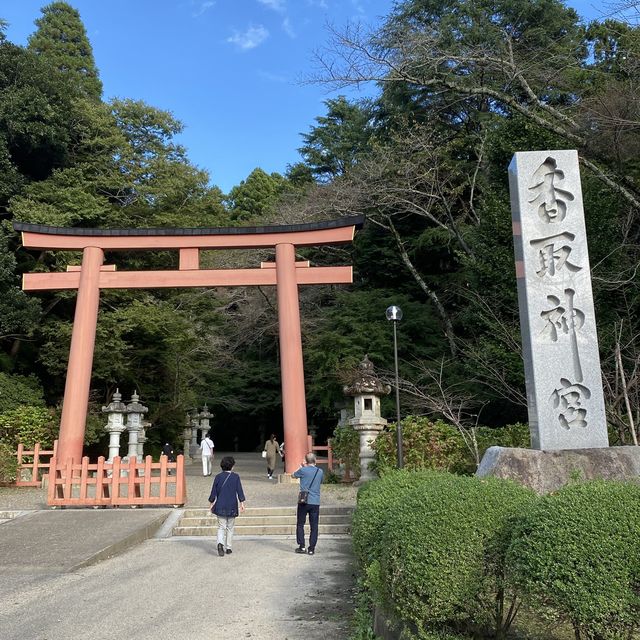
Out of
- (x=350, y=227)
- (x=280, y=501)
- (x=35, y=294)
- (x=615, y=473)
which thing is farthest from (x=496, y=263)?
(x=35, y=294)

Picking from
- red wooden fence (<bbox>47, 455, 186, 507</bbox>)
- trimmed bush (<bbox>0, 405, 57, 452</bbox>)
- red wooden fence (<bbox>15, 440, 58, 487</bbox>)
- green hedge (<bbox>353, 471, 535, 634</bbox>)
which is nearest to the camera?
green hedge (<bbox>353, 471, 535, 634</bbox>)

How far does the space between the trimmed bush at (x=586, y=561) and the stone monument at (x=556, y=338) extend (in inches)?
102

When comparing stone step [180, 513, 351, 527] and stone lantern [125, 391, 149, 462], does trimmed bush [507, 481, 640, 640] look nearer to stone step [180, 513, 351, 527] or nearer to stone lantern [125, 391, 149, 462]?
stone step [180, 513, 351, 527]

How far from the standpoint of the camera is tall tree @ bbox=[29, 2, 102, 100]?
28.2 m

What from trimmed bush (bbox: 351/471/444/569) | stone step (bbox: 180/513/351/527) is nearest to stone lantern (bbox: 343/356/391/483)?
stone step (bbox: 180/513/351/527)

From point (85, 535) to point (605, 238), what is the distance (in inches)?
499

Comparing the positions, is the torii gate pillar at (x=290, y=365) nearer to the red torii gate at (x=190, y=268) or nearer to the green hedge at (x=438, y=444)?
the red torii gate at (x=190, y=268)

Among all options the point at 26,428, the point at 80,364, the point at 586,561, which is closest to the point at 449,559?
the point at 586,561

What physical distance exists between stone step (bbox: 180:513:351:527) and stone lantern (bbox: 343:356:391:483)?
3.71 metres

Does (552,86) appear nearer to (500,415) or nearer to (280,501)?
(500,415)

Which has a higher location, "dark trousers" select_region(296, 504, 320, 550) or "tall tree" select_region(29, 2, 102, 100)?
"tall tree" select_region(29, 2, 102, 100)

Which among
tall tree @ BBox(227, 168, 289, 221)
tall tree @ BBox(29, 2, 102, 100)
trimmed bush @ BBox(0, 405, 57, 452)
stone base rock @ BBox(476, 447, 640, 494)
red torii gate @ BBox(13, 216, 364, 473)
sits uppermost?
tall tree @ BBox(29, 2, 102, 100)

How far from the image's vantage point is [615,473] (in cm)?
532

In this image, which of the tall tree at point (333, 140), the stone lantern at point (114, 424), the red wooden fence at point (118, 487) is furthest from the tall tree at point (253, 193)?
the red wooden fence at point (118, 487)
